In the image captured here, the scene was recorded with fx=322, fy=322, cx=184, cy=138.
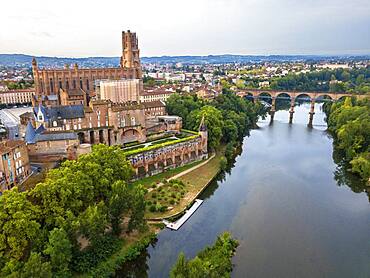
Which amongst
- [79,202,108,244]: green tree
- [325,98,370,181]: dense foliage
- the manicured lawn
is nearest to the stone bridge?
[325,98,370,181]: dense foliage

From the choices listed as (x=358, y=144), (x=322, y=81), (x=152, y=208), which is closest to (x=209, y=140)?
(x=152, y=208)

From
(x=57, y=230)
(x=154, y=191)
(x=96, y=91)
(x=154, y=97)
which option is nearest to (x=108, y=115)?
(x=154, y=191)

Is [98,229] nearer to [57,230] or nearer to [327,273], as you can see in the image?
[57,230]

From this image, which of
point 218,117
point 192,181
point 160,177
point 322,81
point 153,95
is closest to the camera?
point 192,181

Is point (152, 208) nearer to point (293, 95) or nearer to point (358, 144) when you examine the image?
point (358, 144)

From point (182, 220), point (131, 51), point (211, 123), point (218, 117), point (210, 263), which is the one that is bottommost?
point (182, 220)

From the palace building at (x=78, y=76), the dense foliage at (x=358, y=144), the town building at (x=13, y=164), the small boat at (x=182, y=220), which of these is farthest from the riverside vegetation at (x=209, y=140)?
the dense foliage at (x=358, y=144)
